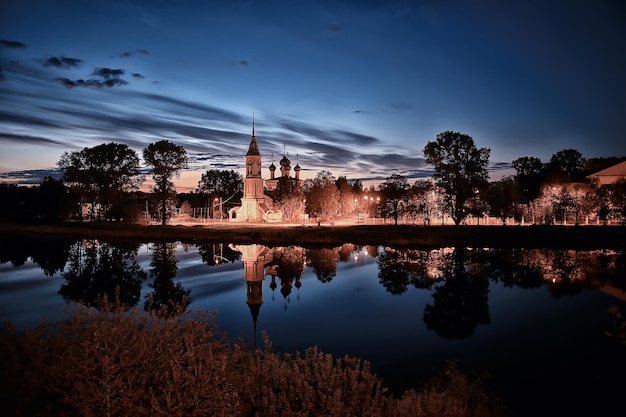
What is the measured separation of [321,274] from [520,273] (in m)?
15.6

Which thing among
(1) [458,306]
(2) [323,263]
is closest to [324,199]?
(2) [323,263]

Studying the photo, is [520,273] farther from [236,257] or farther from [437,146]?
[437,146]

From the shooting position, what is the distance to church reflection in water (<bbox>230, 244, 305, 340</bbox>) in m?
27.3

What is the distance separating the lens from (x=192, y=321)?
8.59m

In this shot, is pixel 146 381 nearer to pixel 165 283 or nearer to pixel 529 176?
pixel 165 283

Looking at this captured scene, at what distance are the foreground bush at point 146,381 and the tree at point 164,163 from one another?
70542 mm

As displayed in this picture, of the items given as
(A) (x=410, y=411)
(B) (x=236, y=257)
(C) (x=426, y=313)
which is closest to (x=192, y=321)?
(A) (x=410, y=411)

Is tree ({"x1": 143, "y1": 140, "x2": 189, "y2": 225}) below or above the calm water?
above

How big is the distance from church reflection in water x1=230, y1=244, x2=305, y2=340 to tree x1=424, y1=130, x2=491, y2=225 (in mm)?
25078

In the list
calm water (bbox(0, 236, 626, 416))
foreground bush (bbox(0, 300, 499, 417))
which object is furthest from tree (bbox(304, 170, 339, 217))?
foreground bush (bbox(0, 300, 499, 417))

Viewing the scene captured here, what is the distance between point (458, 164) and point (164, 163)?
48703mm

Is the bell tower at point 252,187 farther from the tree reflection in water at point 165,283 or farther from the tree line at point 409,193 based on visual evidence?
the tree reflection in water at point 165,283

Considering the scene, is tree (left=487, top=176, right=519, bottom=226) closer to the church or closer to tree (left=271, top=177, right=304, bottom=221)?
tree (left=271, top=177, right=304, bottom=221)

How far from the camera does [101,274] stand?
3397 cm
